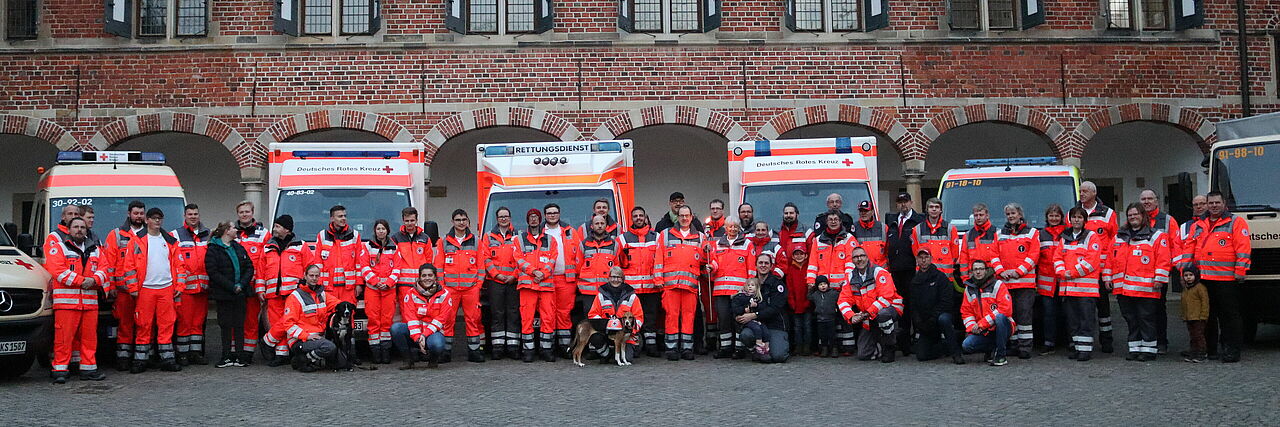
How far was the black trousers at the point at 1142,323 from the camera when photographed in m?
10.3

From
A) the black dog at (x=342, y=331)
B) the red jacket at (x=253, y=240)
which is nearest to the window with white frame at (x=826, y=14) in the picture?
the red jacket at (x=253, y=240)

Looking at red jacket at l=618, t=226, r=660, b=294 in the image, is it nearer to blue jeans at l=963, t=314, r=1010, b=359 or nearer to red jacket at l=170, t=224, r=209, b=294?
blue jeans at l=963, t=314, r=1010, b=359

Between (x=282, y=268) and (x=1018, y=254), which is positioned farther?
(x=1018, y=254)

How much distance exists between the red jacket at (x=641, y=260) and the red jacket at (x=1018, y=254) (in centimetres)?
330

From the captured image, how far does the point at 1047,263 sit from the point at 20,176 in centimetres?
1851

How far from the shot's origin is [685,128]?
20.1 meters

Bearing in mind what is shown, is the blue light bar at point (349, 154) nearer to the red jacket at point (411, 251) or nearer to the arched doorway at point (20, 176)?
the red jacket at point (411, 251)

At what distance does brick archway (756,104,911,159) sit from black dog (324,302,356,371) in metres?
9.50

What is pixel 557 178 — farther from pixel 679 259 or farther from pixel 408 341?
pixel 408 341

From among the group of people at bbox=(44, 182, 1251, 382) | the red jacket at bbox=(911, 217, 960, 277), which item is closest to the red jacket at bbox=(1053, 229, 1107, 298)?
the group of people at bbox=(44, 182, 1251, 382)

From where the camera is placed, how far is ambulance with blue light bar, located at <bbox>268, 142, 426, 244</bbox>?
1215cm

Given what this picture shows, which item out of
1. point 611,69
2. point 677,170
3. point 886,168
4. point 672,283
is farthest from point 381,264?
point 886,168

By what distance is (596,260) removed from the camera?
11.1 meters

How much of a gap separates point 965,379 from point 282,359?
6.44m
